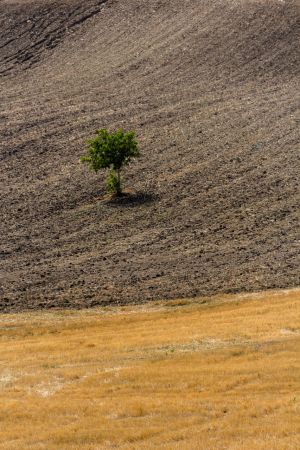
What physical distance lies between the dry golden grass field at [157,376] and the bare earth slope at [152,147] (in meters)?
3.25

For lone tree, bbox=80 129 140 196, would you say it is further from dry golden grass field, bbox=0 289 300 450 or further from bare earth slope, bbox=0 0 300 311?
dry golden grass field, bbox=0 289 300 450

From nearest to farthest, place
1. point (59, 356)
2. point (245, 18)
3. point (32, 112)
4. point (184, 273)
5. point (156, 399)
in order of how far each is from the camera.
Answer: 1. point (156, 399)
2. point (59, 356)
3. point (184, 273)
4. point (32, 112)
5. point (245, 18)

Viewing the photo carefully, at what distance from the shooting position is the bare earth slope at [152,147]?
4722cm

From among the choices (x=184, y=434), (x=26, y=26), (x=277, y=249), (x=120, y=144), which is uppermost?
(x=26, y=26)

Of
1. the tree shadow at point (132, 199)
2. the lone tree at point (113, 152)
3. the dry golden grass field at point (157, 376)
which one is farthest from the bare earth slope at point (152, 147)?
the dry golden grass field at point (157, 376)

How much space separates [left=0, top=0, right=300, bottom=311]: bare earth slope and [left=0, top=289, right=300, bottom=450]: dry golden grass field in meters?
3.25

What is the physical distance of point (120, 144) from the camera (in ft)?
196

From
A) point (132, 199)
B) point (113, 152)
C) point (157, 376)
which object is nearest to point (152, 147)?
point (113, 152)

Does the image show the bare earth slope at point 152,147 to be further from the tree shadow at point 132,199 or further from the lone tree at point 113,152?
the lone tree at point 113,152

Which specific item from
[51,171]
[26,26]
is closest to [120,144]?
[51,171]

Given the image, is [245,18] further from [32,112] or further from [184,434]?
[184,434]

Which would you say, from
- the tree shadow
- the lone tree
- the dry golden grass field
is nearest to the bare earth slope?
the tree shadow

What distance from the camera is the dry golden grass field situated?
2592 centimetres

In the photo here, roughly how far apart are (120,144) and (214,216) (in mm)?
9574
